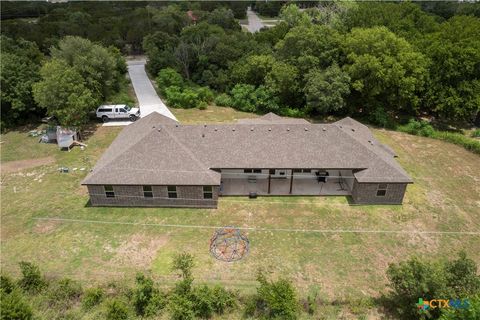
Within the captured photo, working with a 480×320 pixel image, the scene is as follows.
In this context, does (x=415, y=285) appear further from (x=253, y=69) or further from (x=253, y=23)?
(x=253, y=23)

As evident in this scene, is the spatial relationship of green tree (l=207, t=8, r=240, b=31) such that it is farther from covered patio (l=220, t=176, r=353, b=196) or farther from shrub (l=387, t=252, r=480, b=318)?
shrub (l=387, t=252, r=480, b=318)

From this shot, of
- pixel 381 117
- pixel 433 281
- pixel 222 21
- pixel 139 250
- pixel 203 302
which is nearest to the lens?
pixel 433 281

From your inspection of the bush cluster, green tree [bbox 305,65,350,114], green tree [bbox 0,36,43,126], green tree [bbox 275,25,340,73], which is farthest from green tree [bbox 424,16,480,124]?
green tree [bbox 0,36,43,126]

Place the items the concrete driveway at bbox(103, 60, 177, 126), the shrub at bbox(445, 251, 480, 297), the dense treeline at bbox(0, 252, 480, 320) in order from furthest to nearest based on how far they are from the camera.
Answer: the concrete driveway at bbox(103, 60, 177, 126), the dense treeline at bbox(0, 252, 480, 320), the shrub at bbox(445, 251, 480, 297)

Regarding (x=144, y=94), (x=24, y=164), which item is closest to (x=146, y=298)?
(x=24, y=164)

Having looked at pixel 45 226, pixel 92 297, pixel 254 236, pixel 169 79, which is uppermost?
pixel 169 79

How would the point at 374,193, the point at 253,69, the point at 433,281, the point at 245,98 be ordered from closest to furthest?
the point at 433,281 < the point at 374,193 < the point at 245,98 < the point at 253,69
